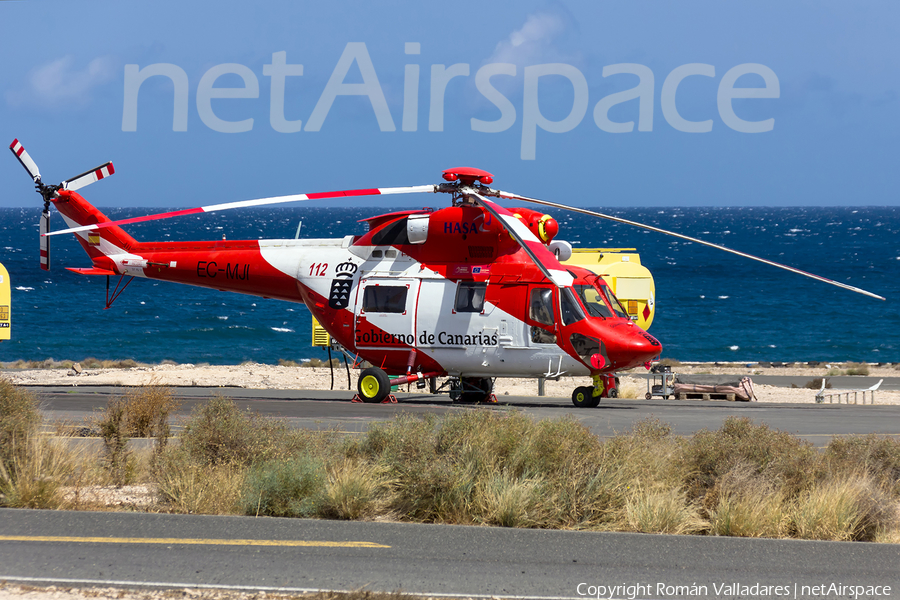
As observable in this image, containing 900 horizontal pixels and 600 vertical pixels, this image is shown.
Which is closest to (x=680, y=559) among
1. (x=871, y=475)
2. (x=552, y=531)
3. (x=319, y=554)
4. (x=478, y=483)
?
(x=552, y=531)

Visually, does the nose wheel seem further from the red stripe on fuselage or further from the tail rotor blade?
the tail rotor blade

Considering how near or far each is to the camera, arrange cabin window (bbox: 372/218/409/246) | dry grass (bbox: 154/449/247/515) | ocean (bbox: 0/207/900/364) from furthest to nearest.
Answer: ocean (bbox: 0/207/900/364) → cabin window (bbox: 372/218/409/246) → dry grass (bbox: 154/449/247/515)

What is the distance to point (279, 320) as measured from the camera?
61.4 m

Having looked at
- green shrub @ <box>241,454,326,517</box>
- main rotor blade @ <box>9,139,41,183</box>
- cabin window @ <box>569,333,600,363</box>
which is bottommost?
green shrub @ <box>241,454,326,517</box>

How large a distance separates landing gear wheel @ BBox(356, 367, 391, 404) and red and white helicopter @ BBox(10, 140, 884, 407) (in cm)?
3

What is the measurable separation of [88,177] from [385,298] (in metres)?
7.93

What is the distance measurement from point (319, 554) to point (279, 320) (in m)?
54.6

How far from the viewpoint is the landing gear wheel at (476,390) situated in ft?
65.5

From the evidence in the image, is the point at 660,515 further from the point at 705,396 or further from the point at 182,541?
the point at 705,396

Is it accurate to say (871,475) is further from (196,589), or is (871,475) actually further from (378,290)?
(378,290)

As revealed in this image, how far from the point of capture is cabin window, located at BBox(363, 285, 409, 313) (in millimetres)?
19141

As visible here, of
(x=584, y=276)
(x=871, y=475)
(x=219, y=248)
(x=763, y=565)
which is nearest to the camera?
(x=763, y=565)

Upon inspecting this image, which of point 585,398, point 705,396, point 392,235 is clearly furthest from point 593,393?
point 705,396

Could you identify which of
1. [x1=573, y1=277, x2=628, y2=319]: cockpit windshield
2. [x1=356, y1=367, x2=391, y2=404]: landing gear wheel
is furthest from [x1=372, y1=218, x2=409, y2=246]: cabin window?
[x1=573, y1=277, x2=628, y2=319]: cockpit windshield
